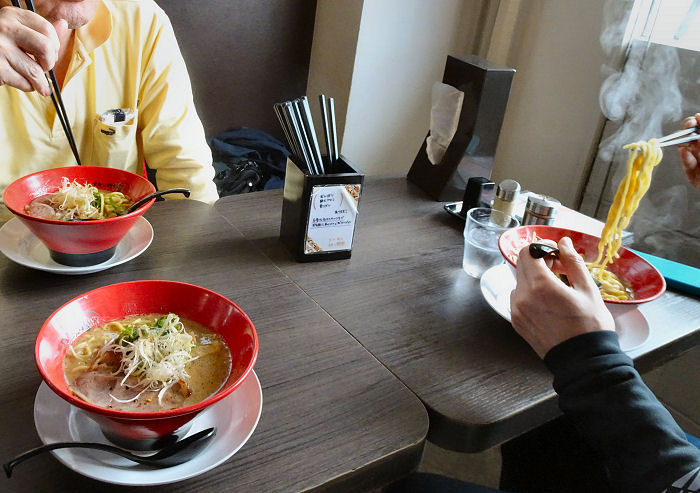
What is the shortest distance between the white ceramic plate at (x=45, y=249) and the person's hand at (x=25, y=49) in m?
0.31

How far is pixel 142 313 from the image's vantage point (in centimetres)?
82

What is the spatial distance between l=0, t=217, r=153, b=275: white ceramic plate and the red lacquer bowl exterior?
1.3 inches

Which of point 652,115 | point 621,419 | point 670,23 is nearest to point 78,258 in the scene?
point 621,419

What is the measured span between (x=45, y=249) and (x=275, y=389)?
1.95ft

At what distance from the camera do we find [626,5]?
97.3 inches

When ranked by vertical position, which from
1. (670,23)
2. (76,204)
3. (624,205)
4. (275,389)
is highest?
(670,23)

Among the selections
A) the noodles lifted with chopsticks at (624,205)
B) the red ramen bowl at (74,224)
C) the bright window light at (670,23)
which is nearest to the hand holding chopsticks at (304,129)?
the red ramen bowl at (74,224)

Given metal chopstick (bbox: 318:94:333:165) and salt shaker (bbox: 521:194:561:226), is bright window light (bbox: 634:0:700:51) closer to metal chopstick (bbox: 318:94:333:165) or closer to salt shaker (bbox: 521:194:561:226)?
salt shaker (bbox: 521:194:561:226)

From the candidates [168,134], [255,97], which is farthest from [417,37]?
[168,134]

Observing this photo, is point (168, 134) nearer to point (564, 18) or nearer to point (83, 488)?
point (83, 488)

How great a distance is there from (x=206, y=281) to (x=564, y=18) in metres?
2.42


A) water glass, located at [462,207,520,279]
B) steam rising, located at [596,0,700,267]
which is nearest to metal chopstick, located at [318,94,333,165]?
water glass, located at [462,207,520,279]

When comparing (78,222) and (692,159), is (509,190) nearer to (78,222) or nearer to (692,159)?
(692,159)

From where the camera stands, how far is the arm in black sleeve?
81 centimetres
